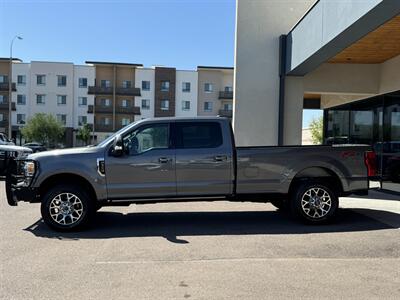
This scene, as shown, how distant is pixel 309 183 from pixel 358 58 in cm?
736

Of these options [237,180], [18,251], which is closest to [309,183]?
[237,180]

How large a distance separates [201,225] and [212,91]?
6781 centimetres

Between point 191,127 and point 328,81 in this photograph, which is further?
point 328,81

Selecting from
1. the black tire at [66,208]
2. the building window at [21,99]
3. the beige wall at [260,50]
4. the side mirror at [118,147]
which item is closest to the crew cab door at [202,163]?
the side mirror at [118,147]

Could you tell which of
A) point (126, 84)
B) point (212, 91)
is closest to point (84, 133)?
point (126, 84)

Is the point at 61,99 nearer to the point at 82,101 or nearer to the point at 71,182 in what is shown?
the point at 82,101

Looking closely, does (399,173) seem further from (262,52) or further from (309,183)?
(309,183)

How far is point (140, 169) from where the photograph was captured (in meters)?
8.13

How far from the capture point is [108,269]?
5.78 metres

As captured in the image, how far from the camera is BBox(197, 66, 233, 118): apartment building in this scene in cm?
7519

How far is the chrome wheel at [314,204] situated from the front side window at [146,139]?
275 cm

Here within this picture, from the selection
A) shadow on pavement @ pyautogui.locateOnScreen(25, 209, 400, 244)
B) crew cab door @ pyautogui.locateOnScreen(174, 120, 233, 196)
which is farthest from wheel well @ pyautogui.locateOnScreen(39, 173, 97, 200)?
crew cab door @ pyautogui.locateOnScreen(174, 120, 233, 196)

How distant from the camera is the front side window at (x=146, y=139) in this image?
323 inches

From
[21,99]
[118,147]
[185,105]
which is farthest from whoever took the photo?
[185,105]
